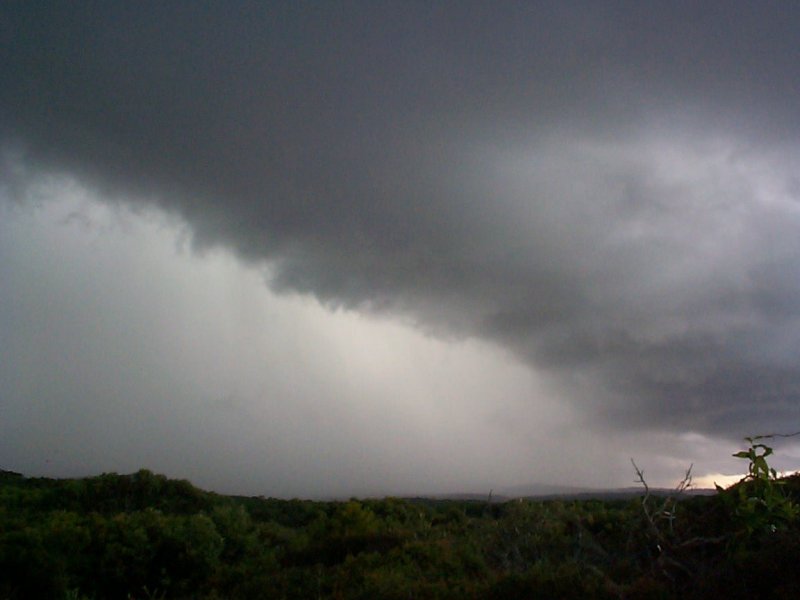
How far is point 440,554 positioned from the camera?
15984 millimetres

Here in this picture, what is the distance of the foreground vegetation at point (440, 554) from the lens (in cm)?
1061

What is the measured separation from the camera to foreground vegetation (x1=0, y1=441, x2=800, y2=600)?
1061 cm

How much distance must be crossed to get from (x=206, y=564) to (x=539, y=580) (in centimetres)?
1137

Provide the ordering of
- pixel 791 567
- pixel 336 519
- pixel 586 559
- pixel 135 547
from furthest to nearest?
pixel 336 519 < pixel 135 547 < pixel 586 559 < pixel 791 567

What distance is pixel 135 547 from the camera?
18.3m

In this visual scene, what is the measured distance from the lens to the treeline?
34.7 ft

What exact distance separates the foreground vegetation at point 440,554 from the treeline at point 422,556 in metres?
0.03

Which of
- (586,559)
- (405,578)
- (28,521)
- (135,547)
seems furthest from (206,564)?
(586,559)

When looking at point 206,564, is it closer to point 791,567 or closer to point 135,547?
point 135,547

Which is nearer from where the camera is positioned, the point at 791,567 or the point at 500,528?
the point at 791,567

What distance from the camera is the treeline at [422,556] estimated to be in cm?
1056

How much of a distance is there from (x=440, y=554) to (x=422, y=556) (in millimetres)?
428

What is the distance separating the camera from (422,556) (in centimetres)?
1603

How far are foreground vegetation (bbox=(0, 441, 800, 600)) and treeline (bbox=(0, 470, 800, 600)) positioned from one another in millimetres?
32
